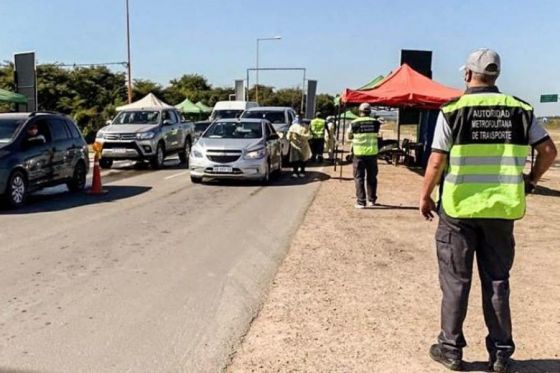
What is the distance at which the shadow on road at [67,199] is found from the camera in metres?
10.5

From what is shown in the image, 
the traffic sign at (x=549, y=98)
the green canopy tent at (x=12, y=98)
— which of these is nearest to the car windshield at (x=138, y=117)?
the green canopy tent at (x=12, y=98)

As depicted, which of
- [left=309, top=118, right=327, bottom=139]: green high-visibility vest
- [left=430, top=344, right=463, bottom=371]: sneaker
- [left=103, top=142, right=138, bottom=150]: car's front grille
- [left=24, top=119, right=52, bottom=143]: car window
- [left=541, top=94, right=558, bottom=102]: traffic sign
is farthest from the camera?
[left=541, top=94, right=558, bottom=102]: traffic sign

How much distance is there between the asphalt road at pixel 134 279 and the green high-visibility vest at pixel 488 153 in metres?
1.99

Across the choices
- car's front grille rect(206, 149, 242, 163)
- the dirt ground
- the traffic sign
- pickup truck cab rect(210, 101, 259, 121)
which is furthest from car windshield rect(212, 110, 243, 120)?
the dirt ground

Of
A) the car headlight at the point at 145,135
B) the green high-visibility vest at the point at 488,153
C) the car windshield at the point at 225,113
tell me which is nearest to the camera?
the green high-visibility vest at the point at 488,153

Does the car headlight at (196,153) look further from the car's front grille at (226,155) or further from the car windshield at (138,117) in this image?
the car windshield at (138,117)

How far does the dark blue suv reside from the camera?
1054cm

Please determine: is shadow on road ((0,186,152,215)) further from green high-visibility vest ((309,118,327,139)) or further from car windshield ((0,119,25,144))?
green high-visibility vest ((309,118,327,139))

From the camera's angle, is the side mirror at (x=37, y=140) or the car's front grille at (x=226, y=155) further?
the car's front grille at (x=226, y=155)

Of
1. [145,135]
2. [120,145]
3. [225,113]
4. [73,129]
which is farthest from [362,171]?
[225,113]

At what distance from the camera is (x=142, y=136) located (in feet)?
61.0

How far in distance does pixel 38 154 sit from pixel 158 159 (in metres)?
7.72

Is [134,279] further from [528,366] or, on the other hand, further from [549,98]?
[549,98]

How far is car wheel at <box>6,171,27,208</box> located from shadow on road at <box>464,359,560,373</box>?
28.6ft
